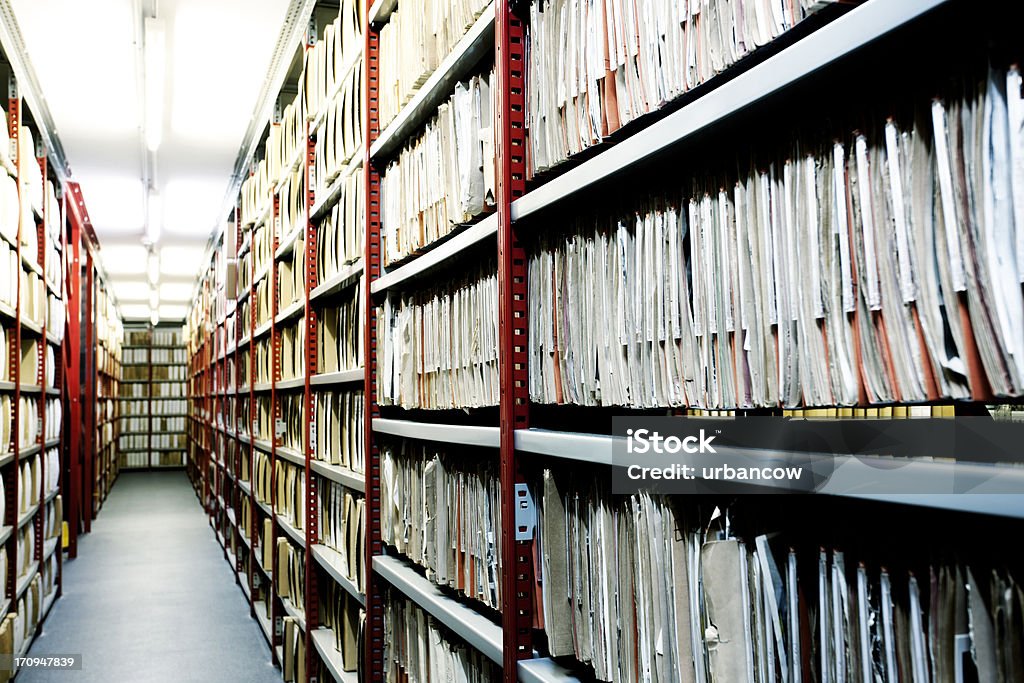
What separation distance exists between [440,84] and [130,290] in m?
11.9

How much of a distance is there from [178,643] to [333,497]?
1800 mm

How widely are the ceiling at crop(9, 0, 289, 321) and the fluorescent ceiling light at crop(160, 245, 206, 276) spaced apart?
4.58 feet

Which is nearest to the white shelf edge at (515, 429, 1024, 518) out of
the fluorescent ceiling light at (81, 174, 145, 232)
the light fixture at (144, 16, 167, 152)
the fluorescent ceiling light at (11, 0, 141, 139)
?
the light fixture at (144, 16, 167, 152)

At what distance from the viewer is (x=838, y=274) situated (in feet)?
2.48

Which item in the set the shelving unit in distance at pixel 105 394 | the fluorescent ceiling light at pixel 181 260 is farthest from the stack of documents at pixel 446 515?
the fluorescent ceiling light at pixel 181 260

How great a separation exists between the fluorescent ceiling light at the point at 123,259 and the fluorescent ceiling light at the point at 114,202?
3.42 feet

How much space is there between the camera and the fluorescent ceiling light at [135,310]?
13.9 metres

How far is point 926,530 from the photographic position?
2.37ft

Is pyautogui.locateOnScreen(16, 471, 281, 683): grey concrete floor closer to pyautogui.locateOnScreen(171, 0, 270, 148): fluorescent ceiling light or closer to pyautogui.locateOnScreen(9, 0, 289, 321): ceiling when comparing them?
pyautogui.locateOnScreen(9, 0, 289, 321): ceiling

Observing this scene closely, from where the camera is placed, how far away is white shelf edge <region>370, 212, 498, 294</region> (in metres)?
1.48

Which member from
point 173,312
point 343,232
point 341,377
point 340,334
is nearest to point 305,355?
point 340,334

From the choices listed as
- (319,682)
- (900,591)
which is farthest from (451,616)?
(319,682)

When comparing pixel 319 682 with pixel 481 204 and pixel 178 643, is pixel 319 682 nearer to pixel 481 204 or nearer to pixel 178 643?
pixel 178 643

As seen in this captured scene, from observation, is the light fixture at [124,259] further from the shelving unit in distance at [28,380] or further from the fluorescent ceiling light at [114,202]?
the shelving unit in distance at [28,380]
